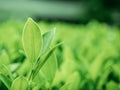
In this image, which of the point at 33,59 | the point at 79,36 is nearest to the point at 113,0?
the point at 79,36

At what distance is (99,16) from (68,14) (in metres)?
4.20

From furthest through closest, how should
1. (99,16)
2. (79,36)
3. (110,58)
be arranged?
(99,16) < (79,36) < (110,58)

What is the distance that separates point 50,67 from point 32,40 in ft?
0.81

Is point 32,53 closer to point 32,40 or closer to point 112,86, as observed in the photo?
point 32,40

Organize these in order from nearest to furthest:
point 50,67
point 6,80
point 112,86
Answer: point 6,80, point 50,67, point 112,86

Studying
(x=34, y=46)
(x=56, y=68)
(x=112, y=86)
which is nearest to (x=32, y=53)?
(x=34, y=46)

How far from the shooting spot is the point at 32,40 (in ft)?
5.69

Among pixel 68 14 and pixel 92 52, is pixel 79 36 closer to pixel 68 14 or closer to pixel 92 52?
pixel 92 52

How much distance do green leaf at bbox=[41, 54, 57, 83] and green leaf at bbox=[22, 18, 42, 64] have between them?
171mm

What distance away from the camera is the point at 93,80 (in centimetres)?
233

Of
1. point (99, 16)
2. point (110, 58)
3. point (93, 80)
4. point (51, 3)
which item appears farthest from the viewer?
point (51, 3)

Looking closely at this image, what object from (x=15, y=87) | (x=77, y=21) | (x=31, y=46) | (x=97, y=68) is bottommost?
(x=77, y=21)

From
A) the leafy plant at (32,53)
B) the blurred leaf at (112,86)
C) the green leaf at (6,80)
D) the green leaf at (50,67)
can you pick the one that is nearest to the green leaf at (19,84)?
the leafy plant at (32,53)

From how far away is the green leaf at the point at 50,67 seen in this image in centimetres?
190
